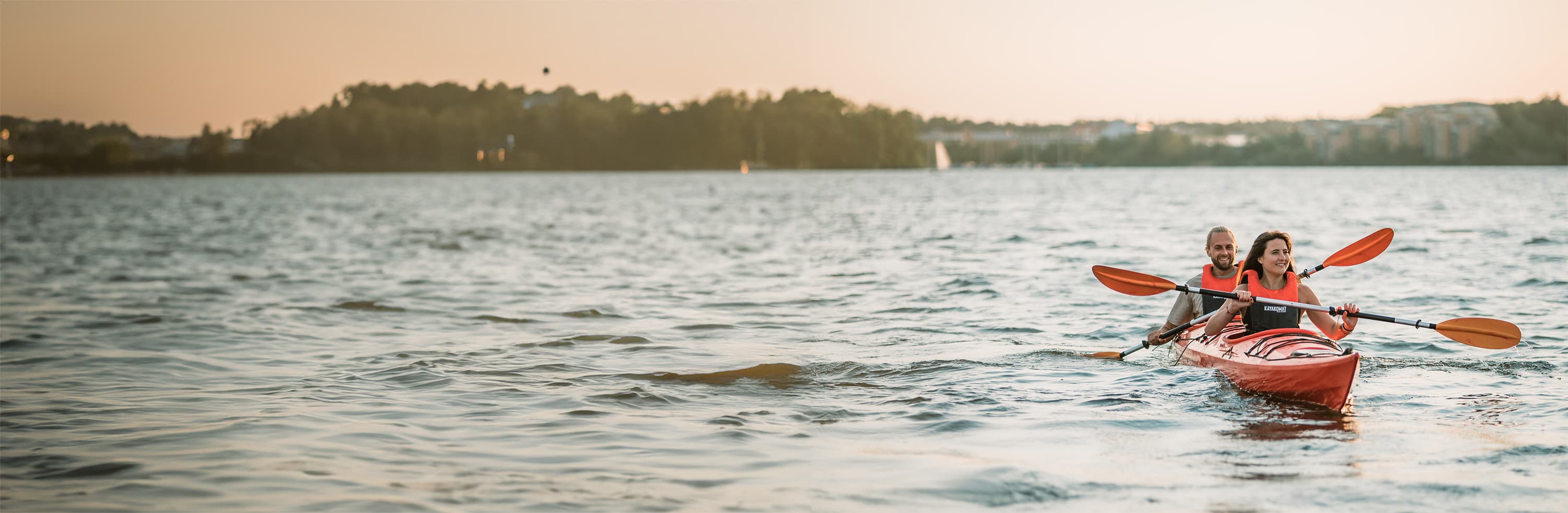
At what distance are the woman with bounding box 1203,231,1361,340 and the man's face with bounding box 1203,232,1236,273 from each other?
0.46m

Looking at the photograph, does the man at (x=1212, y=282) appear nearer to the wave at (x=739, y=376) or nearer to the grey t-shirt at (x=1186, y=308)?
the grey t-shirt at (x=1186, y=308)

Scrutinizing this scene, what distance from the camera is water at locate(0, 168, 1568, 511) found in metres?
5.57

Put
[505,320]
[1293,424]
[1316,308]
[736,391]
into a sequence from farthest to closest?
[505,320] → [736,391] → [1316,308] → [1293,424]

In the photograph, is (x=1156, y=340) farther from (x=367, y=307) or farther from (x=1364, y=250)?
(x=367, y=307)

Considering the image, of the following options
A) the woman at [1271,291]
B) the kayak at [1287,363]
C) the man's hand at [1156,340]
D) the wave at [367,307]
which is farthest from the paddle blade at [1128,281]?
the wave at [367,307]

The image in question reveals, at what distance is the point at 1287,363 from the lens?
23.2 ft

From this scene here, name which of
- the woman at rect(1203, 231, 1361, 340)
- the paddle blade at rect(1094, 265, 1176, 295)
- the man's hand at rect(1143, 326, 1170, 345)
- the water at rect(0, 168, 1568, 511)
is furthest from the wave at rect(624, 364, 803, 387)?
the woman at rect(1203, 231, 1361, 340)

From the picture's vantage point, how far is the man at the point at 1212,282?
8.38 m

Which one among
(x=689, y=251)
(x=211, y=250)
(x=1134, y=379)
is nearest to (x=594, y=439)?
(x=1134, y=379)

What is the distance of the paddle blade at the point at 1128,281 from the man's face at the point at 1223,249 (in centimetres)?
59

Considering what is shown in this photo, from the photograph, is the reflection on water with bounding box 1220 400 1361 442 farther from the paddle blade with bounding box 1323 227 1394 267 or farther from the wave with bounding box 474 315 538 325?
the wave with bounding box 474 315 538 325

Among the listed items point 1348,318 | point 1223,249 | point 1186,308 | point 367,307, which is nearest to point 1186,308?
point 1186,308

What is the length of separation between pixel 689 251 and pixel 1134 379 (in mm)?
15928

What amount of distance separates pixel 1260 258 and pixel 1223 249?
2.03 feet
